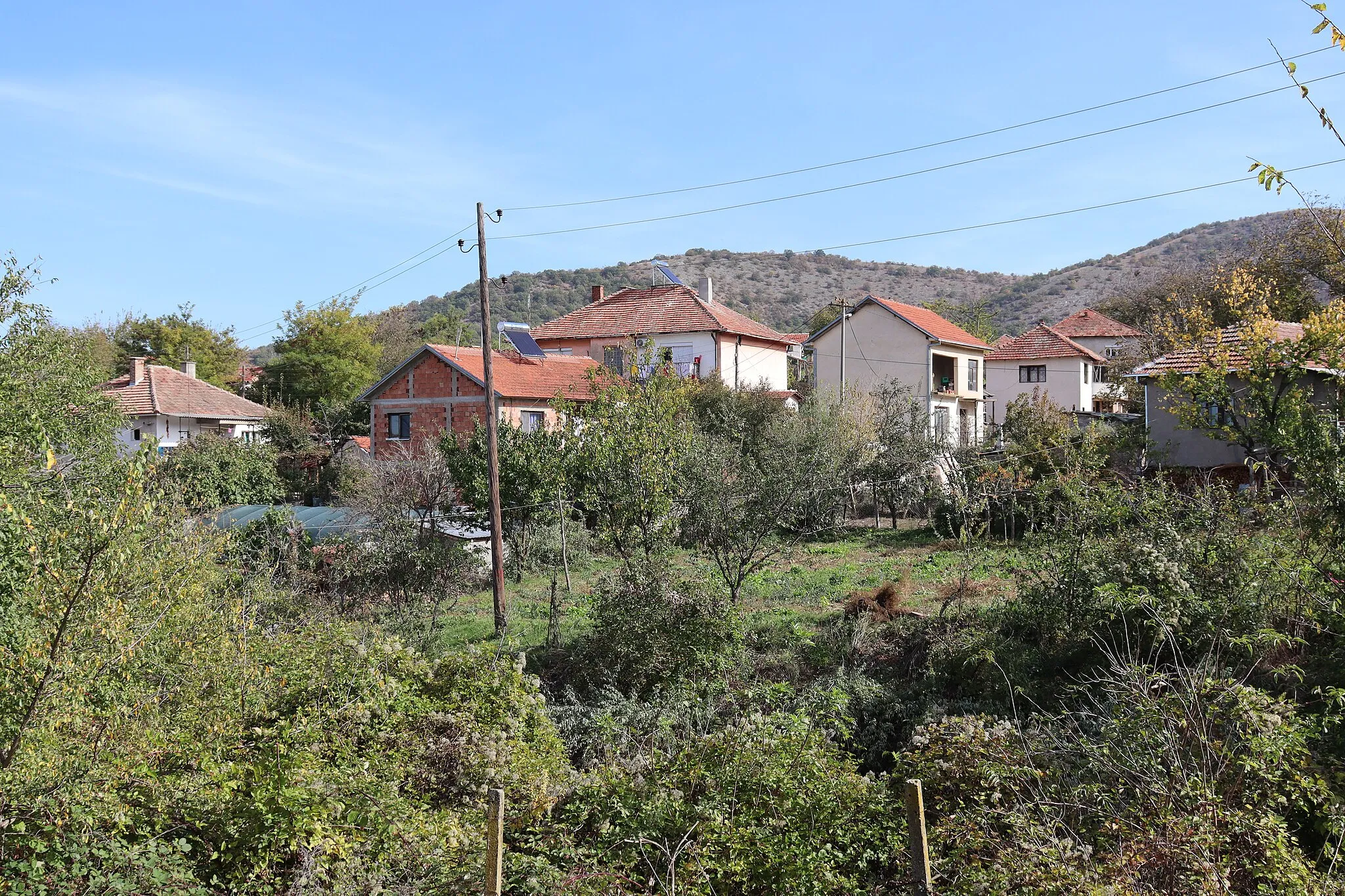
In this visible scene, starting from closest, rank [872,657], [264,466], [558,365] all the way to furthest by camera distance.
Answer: [872,657], [264,466], [558,365]

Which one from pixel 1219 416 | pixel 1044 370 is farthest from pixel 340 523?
pixel 1044 370

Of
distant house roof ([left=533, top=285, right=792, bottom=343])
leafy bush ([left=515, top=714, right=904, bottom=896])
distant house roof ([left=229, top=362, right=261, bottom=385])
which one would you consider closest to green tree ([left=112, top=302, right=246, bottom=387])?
distant house roof ([left=229, top=362, right=261, bottom=385])

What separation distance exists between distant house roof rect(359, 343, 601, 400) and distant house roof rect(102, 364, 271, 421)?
10682 mm

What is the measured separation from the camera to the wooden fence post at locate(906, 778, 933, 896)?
18.0 ft

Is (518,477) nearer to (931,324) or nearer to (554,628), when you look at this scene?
(554,628)

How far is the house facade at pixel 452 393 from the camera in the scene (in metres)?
30.9

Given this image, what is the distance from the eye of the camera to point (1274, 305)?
115 ft

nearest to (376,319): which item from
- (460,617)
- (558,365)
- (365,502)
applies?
(558,365)

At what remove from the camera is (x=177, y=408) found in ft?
127

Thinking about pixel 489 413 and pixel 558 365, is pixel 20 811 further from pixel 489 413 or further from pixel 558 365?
pixel 558 365

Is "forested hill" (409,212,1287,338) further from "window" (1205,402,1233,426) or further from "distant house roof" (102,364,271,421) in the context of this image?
"window" (1205,402,1233,426)

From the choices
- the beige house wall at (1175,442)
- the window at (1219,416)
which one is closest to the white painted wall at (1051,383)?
the beige house wall at (1175,442)

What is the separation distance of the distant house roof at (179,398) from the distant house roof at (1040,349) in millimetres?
36708

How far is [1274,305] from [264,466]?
3728 centimetres
